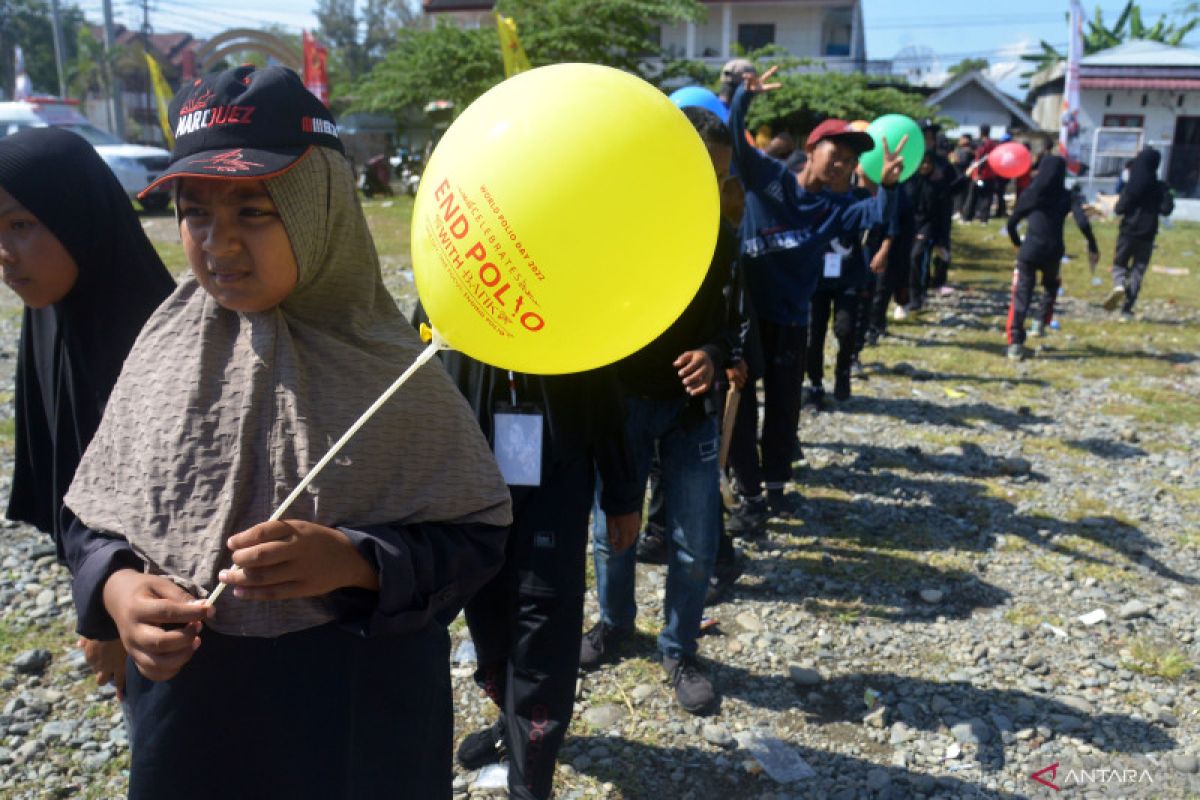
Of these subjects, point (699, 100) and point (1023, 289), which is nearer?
point (699, 100)

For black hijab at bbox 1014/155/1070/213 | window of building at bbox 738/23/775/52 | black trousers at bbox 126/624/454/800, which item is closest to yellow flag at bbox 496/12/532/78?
black trousers at bbox 126/624/454/800

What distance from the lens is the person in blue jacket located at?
4.50 m

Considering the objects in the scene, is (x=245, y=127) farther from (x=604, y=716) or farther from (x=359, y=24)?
(x=359, y=24)

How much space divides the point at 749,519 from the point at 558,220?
352 centimetres

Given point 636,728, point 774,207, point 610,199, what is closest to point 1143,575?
point 774,207

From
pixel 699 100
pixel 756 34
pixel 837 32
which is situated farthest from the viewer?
pixel 837 32

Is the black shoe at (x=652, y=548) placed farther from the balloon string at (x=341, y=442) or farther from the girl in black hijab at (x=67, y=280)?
the balloon string at (x=341, y=442)

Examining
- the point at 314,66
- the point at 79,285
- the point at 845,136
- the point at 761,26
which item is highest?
the point at 761,26

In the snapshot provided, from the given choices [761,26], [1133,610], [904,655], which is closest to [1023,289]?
[1133,610]

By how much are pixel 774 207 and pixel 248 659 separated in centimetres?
370

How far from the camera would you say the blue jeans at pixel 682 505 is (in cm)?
313

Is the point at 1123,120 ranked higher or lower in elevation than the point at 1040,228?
higher

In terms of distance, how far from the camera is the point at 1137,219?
34.7 feet

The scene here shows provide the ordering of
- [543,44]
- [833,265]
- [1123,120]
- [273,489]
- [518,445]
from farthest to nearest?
[1123,120], [543,44], [833,265], [518,445], [273,489]
